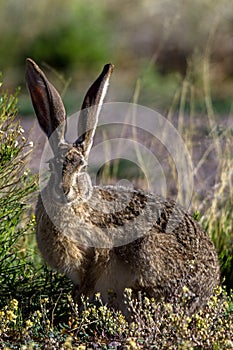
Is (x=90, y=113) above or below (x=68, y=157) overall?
above

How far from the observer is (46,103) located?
4.99 meters

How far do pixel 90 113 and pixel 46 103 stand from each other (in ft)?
0.95

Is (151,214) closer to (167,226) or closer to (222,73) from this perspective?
(167,226)

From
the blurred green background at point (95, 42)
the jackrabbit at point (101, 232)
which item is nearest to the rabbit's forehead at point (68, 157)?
the jackrabbit at point (101, 232)

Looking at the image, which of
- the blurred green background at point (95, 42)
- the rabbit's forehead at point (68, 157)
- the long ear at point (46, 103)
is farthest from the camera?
the blurred green background at point (95, 42)

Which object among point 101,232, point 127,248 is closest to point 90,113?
point 101,232

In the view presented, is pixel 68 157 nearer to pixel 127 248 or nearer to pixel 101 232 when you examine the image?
pixel 101 232

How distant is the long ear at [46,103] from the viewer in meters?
4.94

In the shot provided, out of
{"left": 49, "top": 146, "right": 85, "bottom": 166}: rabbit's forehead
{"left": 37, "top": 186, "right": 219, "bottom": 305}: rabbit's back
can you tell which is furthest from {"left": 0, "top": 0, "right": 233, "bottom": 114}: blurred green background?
{"left": 49, "top": 146, "right": 85, "bottom": 166}: rabbit's forehead

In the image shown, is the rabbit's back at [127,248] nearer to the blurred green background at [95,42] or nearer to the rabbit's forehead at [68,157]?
the rabbit's forehead at [68,157]

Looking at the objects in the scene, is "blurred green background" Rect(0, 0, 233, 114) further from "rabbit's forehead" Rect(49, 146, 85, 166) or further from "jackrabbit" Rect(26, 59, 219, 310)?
"rabbit's forehead" Rect(49, 146, 85, 166)

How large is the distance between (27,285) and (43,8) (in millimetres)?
15505

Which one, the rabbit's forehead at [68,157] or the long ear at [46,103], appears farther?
the long ear at [46,103]

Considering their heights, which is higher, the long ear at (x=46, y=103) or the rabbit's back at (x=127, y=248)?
the long ear at (x=46, y=103)
